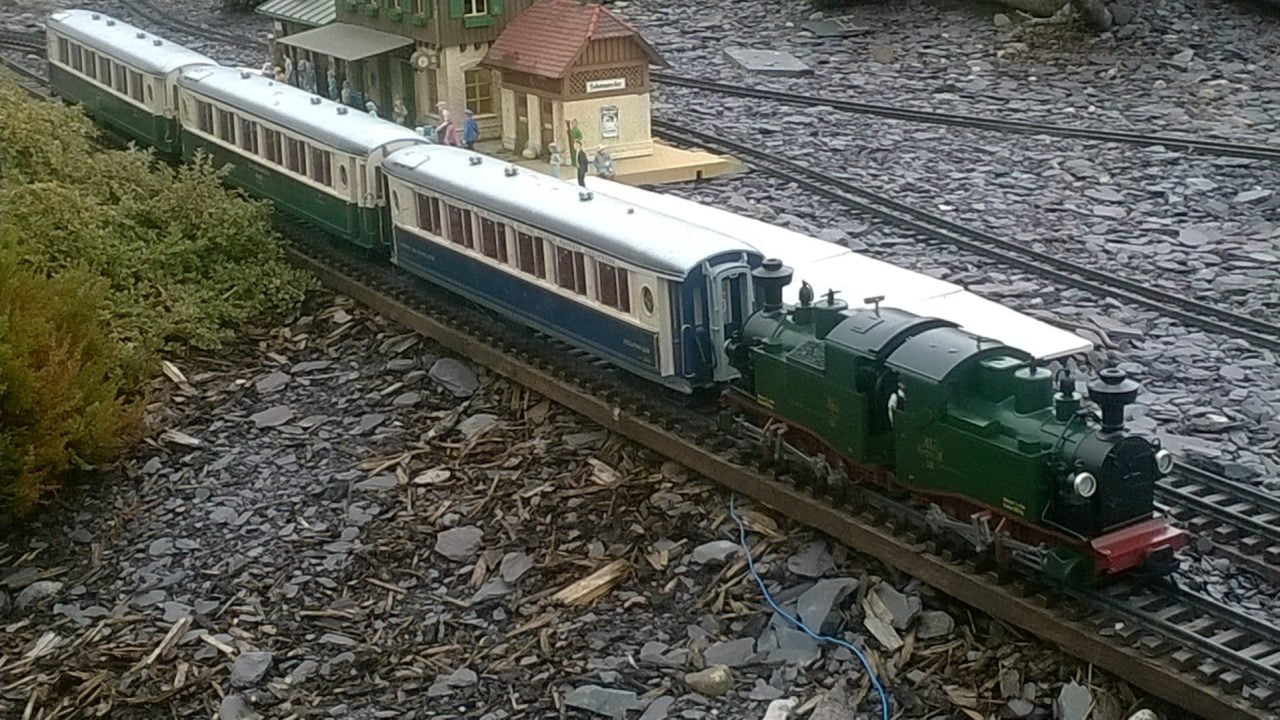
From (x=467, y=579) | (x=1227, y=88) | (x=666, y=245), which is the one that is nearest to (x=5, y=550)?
(x=467, y=579)

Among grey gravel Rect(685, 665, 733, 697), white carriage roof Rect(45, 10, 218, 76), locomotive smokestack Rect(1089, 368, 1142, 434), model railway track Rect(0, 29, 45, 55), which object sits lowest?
grey gravel Rect(685, 665, 733, 697)

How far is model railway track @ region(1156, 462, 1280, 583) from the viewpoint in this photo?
36.8 feet

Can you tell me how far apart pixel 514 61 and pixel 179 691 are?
11437mm

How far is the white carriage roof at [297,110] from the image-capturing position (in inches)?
716

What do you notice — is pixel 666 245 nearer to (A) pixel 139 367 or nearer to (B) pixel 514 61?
(A) pixel 139 367

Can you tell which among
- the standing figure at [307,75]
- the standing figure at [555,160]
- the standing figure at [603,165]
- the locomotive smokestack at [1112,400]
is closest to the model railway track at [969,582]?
the locomotive smokestack at [1112,400]

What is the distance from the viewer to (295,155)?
19234 mm

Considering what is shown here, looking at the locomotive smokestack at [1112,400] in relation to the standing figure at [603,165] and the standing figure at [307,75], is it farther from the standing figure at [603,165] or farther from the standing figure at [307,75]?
the standing figure at [307,75]

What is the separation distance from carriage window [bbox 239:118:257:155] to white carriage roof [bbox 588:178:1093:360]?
7106 millimetres

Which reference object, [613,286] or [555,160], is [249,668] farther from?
[555,160]

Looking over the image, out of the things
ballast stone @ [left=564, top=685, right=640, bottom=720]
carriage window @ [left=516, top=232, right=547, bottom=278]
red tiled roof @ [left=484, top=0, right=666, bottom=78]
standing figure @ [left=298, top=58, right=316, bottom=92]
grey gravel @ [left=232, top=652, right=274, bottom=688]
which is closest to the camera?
ballast stone @ [left=564, top=685, right=640, bottom=720]

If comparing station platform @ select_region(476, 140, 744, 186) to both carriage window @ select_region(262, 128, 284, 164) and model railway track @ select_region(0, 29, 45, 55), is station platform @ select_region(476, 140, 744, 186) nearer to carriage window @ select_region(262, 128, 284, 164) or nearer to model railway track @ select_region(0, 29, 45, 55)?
carriage window @ select_region(262, 128, 284, 164)

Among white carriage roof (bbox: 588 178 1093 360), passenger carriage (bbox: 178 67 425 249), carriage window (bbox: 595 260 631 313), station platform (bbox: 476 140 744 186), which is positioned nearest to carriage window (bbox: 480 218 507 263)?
carriage window (bbox: 595 260 631 313)

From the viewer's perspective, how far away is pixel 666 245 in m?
13.4
